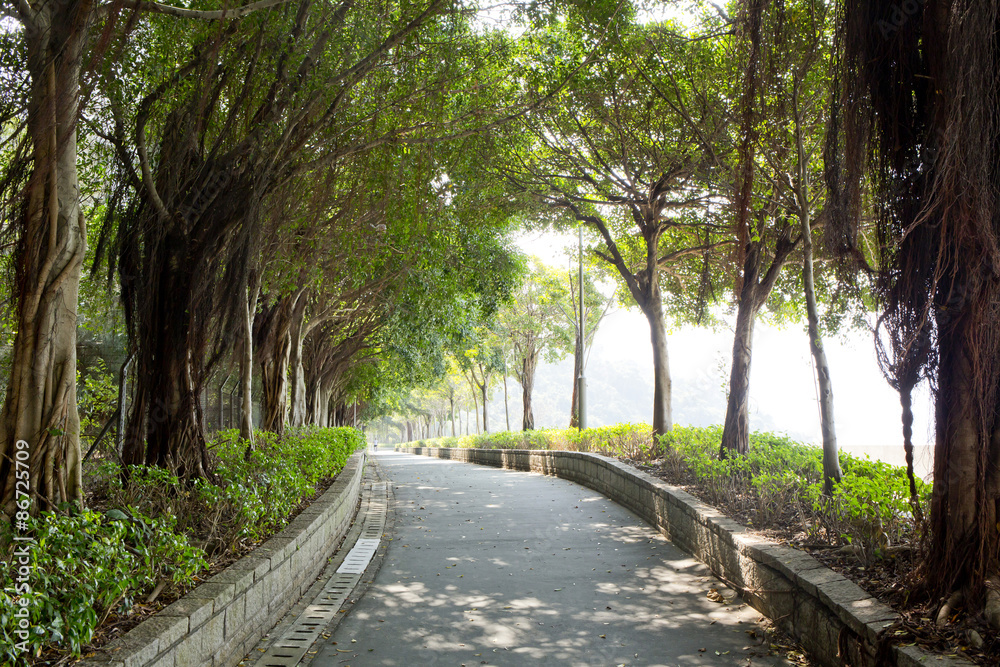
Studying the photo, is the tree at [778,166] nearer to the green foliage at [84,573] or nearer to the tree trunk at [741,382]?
the tree trunk at [741,382]

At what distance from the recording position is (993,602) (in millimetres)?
3506

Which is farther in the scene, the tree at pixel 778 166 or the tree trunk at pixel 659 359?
the tree trunk at pixel 659 359

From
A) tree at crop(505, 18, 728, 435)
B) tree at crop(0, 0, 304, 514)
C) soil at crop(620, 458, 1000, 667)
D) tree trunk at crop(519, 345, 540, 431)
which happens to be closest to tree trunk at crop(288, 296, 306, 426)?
tree at crop(505, 18, 728, 435)

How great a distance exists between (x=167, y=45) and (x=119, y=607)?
18.6 ft

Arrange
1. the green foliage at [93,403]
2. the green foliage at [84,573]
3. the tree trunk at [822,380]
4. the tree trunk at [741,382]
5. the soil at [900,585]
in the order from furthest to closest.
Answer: the green foliage at [93,403], the tree trunk at [741,382], the tree trunk at [822,380], the soil at [900,585], the green foliage at [84,573]

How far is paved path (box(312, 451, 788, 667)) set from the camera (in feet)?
14.5

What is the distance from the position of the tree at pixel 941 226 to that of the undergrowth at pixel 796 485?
1.83 feet

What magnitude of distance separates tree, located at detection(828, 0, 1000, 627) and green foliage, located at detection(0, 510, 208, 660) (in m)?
4.18

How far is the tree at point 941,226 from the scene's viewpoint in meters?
3.61

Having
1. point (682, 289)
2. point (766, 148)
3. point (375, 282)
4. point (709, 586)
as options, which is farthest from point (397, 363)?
point (709, 586)

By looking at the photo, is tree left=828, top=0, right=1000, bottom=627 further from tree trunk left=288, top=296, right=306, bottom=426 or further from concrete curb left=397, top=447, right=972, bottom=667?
tree trunk left=288, top=296, right=306, bottom=426

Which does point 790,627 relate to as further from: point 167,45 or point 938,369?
point 167,45

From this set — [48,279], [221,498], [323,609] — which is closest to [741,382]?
[323,609]

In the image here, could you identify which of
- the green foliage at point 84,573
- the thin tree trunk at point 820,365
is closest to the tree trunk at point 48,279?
the green foliage at point 84,573
